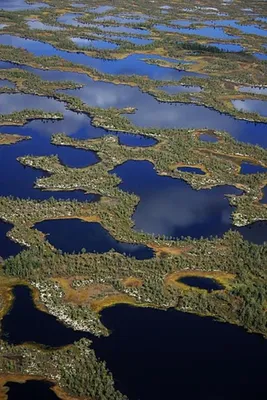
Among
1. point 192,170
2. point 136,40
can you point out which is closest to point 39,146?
point 192,170

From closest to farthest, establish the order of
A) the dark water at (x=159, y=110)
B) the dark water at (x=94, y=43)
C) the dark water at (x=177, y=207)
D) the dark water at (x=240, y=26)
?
the dark water at (x=177, y=207), the dark water at (x=159, y=110), the dark water at (x=94, y=43), the dark water at (x=240, y=26)

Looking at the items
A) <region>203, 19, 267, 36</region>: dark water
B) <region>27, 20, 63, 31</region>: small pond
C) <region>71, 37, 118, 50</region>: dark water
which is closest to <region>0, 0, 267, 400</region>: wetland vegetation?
<region>71, 37, 118, 50</region>: dark water

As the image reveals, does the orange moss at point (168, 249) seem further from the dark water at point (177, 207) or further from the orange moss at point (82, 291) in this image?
the orange moss at point (82, 291)

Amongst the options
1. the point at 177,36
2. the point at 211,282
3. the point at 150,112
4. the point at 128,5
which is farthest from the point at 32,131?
the point at 128,5

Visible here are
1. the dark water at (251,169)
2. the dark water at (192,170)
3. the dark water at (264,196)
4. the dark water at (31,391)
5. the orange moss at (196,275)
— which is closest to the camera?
the dark water at (31,391)

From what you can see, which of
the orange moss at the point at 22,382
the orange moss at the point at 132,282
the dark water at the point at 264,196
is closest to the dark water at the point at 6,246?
the orange moss at the point at 132,282

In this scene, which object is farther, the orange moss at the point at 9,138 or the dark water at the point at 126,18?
the dark water at the point at 126,18
